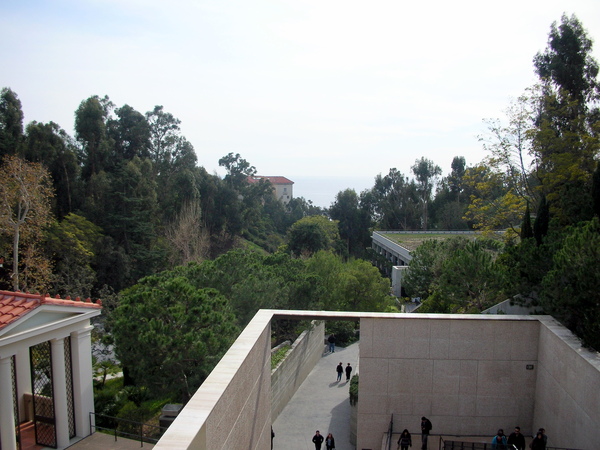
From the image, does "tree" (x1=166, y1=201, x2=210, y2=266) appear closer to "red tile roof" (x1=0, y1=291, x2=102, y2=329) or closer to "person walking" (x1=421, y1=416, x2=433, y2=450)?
"red tile roof" (x1=0, y1=291, x2=102, y2=329)

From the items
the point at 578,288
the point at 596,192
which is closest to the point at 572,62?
the point at 596,192

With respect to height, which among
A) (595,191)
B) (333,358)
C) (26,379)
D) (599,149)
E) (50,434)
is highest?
(599,149)

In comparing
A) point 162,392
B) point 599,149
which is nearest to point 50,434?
point 162,392

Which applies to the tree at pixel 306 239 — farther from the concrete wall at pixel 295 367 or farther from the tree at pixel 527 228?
the tree at pixel 527 228

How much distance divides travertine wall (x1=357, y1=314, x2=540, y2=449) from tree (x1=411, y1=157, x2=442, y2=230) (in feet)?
181

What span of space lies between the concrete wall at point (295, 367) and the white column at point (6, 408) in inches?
264

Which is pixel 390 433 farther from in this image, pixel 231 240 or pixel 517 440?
pixel 231 240

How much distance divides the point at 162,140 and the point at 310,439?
40.4m

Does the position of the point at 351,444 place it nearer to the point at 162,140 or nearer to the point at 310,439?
the point at 310,439

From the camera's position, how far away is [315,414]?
15422 mm

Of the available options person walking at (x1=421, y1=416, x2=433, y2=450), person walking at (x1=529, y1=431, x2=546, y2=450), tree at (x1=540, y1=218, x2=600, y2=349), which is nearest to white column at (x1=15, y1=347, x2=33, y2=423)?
person walking at (x1=421, y1=416, x2=433, y2=450)

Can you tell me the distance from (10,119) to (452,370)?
1352 inches

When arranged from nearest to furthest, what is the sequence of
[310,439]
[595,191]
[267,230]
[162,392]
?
[162,392] < [310,439] < [595,191] < [267,230]

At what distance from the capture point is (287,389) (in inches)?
632
